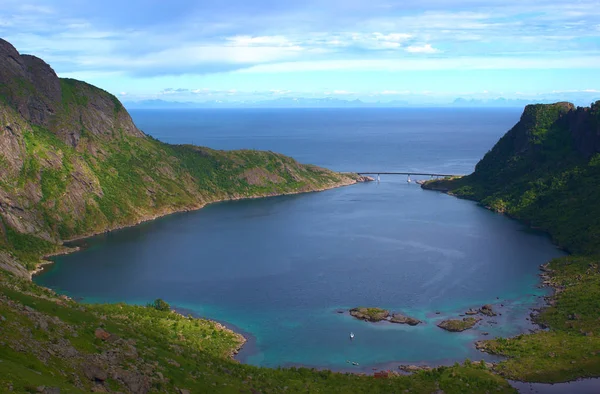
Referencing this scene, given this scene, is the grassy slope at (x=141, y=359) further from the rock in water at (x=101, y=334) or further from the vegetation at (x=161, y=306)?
the vegetation at (x=161, y=306)

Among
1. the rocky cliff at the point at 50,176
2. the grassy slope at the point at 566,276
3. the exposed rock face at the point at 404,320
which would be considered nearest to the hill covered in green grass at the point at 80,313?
the rocky cliff at the point at 50,176

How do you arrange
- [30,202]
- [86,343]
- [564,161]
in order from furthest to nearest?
Result: 1. [564,161]
2. [30,202]
3. [86,343]

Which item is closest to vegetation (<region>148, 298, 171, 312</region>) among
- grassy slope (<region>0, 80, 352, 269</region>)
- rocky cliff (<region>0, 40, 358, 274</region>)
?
rocky cliff (<region>0, 40, 358, 274</region>)

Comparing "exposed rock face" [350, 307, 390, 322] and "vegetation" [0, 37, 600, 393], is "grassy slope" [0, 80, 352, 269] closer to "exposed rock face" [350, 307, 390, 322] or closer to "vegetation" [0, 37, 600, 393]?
"vegetation" [0, 37, 600, 393]

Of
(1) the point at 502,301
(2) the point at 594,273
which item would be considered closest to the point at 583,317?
(1) the point at 502,301

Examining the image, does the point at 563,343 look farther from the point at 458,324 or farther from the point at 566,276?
the point at 566,276

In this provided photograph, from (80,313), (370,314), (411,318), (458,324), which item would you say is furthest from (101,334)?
(458,324)

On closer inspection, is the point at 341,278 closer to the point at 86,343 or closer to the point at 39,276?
the point at 39,276
